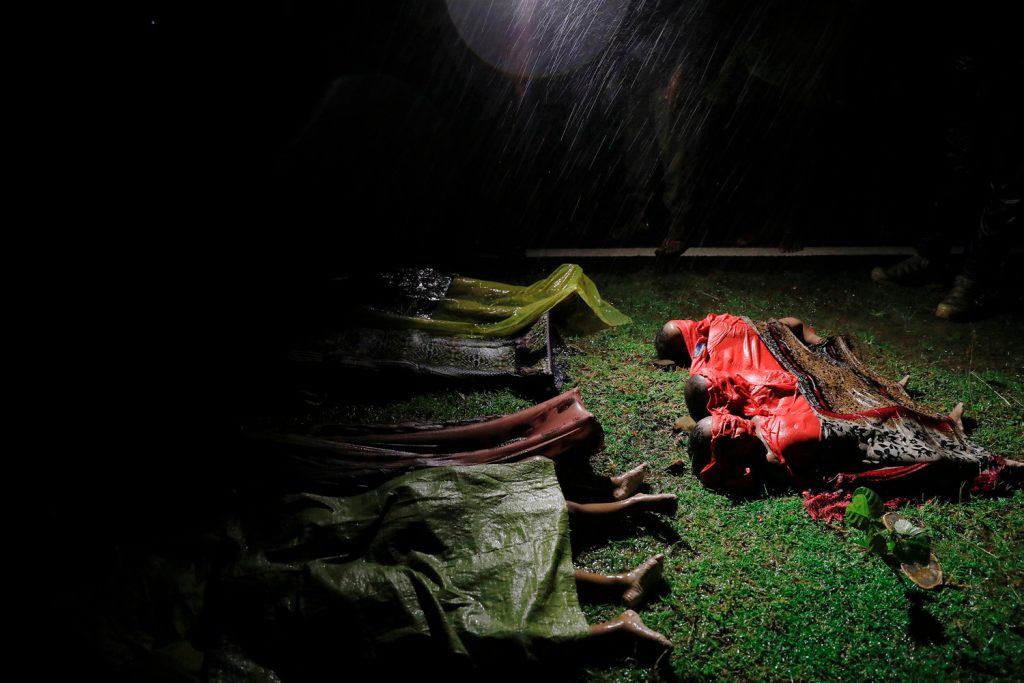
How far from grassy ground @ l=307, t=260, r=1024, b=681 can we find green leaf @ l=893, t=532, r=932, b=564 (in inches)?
8.3

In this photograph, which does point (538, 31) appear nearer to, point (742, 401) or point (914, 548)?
point (742, 401)

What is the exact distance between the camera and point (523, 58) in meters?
9.20

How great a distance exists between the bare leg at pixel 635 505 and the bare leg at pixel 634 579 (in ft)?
1.48

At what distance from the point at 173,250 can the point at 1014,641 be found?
26.6 ft

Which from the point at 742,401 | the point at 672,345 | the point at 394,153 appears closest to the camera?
the point at 742,401

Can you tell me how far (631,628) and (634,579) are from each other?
369mm

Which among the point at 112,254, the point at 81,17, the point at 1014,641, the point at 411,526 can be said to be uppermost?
the point at 81,17

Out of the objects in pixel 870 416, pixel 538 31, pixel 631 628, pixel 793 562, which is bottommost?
pixel 631 628

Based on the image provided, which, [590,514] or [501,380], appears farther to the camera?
[501,380]

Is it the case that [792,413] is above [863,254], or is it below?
below

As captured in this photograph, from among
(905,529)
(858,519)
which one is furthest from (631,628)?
(905,529)

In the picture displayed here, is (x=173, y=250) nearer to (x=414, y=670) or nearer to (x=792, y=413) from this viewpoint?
(x=414, y=670)

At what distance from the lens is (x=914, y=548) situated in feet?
11.0

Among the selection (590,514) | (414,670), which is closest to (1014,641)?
(590,514)
